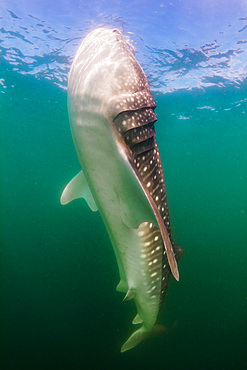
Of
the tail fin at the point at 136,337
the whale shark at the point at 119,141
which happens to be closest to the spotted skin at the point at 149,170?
the whale shark at the point at 119,141

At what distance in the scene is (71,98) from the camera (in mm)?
2514

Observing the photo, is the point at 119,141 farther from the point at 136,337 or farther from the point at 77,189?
the point at 136,337

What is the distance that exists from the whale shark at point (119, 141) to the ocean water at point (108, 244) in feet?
26.2

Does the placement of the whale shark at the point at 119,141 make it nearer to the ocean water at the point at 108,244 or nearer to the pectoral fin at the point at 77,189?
the pectoral fin at the point at 77,189

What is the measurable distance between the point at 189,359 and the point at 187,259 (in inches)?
391

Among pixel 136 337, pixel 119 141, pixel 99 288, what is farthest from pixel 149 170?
pixel 99 288

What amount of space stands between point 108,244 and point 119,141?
18694 mm

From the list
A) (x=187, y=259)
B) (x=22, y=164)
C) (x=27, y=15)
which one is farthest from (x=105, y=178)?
(x=22, y=164)

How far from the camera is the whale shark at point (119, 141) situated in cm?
221

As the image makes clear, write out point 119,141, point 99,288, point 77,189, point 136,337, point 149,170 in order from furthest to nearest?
point 99,288, point 136,337, point 77,189, point 149,170, point 119,141

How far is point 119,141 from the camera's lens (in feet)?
7.23

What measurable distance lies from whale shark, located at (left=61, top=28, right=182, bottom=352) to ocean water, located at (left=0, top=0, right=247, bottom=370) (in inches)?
314

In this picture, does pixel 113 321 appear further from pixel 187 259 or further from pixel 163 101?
pixel 163 101

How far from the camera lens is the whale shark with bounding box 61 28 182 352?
2207 mm
